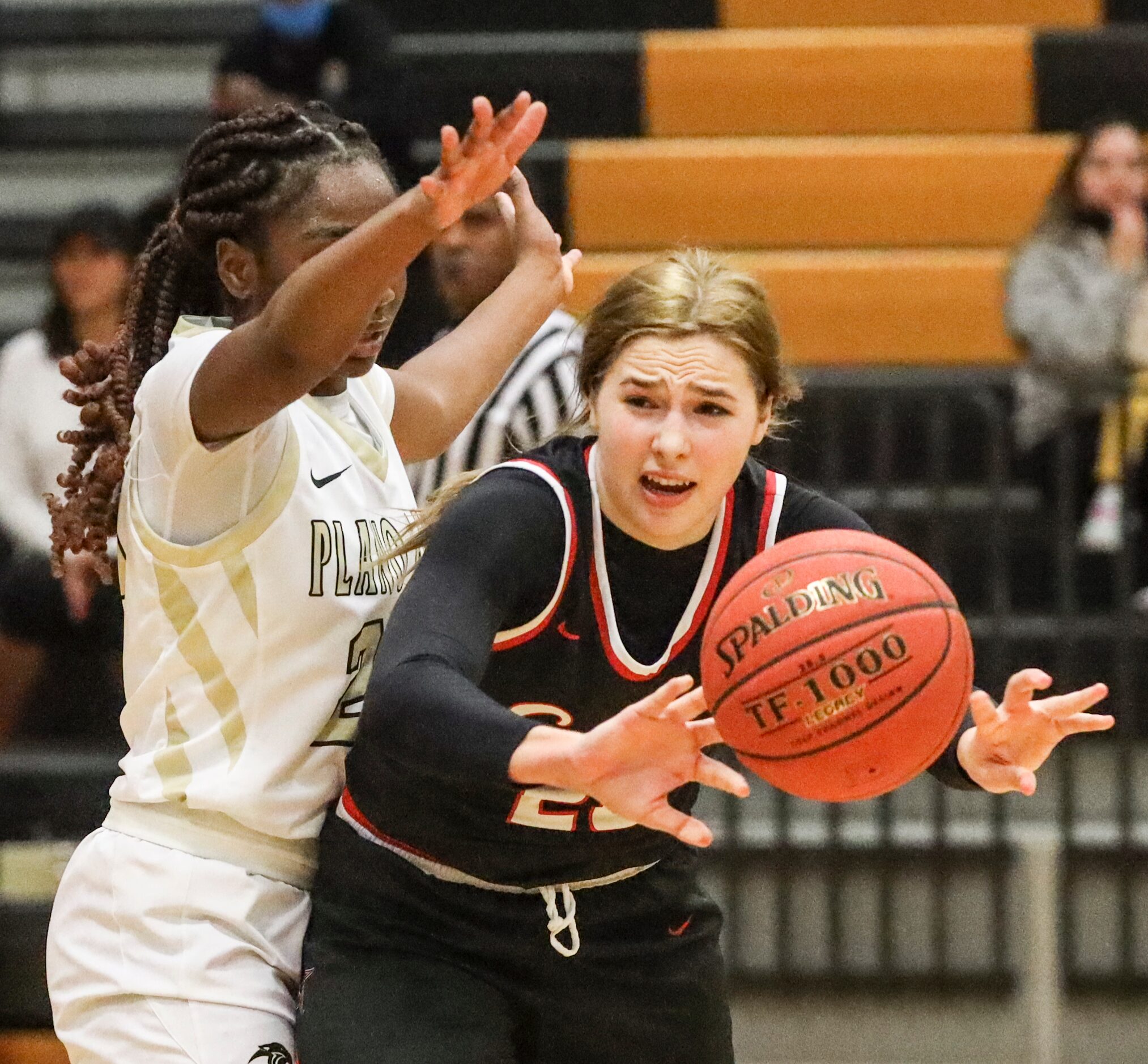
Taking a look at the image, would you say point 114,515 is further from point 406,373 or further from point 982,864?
point 982,864

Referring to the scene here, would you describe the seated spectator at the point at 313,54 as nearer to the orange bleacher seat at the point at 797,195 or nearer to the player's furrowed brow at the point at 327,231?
the orange bleacher seat at the point at 797,195

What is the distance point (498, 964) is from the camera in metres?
2.60

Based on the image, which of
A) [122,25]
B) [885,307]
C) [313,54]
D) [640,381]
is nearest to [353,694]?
[640,381]

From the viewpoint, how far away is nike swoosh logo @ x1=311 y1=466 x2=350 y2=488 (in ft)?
8.52

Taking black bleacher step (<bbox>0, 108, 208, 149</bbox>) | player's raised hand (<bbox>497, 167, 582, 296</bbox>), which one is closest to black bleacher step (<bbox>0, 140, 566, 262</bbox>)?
black bleacher step (<bbox>0, 108, 208, 149</bbox>)

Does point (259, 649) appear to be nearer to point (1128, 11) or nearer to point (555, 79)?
point (555, 79)

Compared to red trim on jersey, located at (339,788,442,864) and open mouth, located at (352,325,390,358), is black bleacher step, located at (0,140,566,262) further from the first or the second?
red trim on jersey, located at (339,788,442,864)

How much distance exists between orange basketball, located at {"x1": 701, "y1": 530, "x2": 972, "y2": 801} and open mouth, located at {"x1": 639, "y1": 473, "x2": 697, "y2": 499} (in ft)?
0.59

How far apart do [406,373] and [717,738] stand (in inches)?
42.6

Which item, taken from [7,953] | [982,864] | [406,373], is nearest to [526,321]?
[406,373]

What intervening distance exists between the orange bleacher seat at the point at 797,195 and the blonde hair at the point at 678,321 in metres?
5.04

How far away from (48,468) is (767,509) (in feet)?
11.5

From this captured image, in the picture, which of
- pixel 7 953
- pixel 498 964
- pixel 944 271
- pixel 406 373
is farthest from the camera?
pixel 944 271

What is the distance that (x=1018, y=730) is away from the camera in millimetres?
2561
